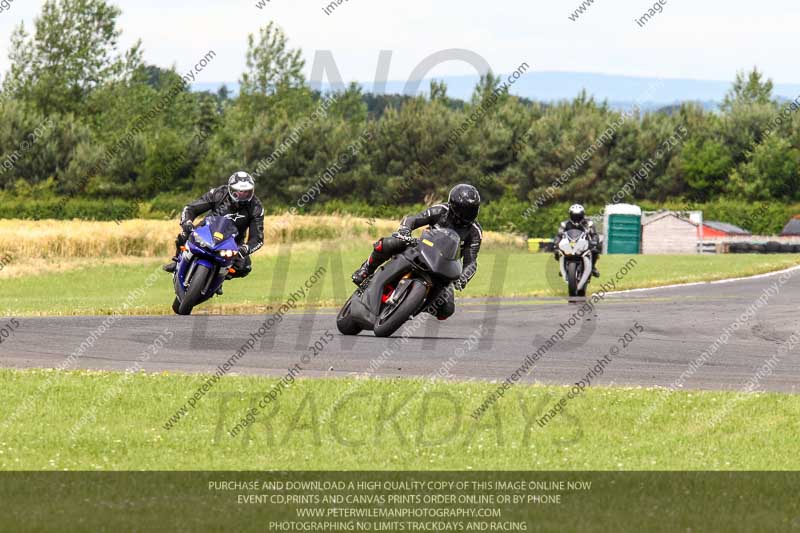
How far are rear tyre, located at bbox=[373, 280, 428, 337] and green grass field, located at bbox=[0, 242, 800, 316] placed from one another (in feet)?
23.7

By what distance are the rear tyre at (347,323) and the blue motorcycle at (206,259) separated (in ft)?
8.34

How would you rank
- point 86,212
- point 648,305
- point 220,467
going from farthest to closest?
point 86,212
point 648,305
point 220,467

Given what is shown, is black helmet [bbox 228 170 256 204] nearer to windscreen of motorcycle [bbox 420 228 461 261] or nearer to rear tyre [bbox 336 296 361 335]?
rear tyre [bbox 336 296 361 335]

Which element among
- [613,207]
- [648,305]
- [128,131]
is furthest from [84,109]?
[648,305]

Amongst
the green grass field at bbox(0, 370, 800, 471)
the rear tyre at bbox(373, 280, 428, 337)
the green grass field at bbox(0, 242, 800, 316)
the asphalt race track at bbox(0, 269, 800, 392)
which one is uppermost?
the rear tyre at bbox(373, 280, 428, 337)

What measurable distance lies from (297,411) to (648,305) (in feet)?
50.8

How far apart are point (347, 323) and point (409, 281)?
5.62ft

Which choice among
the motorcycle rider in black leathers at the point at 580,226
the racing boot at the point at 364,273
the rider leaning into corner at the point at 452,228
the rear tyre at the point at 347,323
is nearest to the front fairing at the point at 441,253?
the rider leaning into corner at the point at 452,228

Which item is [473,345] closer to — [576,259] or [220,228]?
[220,228]

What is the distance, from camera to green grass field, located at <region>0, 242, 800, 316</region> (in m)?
26.6

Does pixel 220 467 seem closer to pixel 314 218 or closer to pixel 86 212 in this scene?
pixel 314 218

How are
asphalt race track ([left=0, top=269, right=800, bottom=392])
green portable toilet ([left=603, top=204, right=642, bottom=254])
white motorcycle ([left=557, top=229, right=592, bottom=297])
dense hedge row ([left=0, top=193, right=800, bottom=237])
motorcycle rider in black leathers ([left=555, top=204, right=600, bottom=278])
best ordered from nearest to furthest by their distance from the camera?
asphalt race track ([left=0, top=269, right=800, bottom=392]), white motorcycle ([left=557, top=229, right=592, bottom=297]), motorcycle rider in black leathers ([left=555, top=204, right=600, bottom=278]), green portable toilet ([left=603, top=204, right=642, bottom=254]), dense hedge row ([left=0, top=193, right=800, bottom=237])

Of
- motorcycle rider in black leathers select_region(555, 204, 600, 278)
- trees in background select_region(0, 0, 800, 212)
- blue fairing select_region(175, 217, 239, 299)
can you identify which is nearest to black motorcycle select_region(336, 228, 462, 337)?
blue fairing select_region(175, 217, 239, 299)

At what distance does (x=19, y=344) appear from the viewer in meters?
16.0
